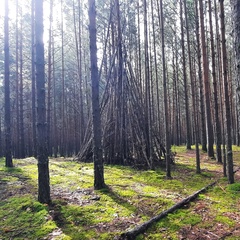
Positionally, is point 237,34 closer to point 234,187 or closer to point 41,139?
point 41,139

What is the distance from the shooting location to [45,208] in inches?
173

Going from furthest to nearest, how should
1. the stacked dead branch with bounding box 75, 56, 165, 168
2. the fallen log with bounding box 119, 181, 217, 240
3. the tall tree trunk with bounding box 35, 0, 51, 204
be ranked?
the stacked dead branch with bounding box 75, 56, 165, 168, the tall tree trunk with bounding box 35, 0, 51, 204, the fallen log with bounding box 119, 181, 217, 240

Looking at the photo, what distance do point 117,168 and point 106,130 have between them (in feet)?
5.34

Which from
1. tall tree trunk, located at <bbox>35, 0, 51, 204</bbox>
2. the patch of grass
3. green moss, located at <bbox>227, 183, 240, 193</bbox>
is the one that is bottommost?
the patch of grass

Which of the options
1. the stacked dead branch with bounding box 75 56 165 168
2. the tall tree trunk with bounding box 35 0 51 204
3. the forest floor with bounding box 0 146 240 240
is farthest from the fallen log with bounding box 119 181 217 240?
the stacked dead branch with bounding box 75 56 165 168

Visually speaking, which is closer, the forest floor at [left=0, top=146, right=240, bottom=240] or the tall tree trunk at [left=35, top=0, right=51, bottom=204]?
the forest floor at [left=0, top=146, right=240, bottom=240]

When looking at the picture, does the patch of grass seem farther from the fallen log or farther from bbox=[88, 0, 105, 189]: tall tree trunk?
bbox=[88, 0, 105, 189]: tall tree trunk

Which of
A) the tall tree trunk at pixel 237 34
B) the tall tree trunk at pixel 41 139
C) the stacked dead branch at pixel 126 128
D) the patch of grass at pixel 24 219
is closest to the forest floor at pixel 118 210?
the patch of grass at pixel 24 219

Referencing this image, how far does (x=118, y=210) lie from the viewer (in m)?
4.27

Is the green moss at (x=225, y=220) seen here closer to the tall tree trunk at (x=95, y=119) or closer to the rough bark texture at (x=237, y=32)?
the rough bark texture at (x=237, y=32)

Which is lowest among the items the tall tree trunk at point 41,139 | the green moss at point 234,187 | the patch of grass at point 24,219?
the patch of grass at point 24,219

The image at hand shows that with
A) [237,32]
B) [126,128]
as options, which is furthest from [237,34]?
[126,128]

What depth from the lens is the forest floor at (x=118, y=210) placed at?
3.47m

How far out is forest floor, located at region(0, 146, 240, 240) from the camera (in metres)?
3.47
